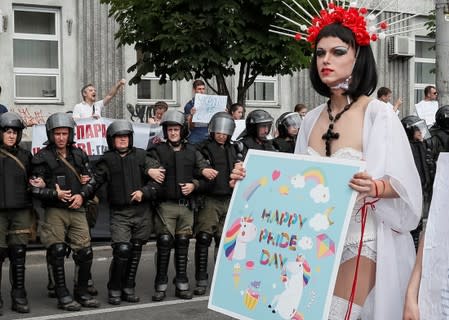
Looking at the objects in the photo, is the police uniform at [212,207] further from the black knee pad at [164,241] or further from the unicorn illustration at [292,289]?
the unicorn illustration at [292,289]

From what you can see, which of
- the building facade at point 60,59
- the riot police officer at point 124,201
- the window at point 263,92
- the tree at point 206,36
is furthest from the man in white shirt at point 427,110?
the riot police officer at point 124,201

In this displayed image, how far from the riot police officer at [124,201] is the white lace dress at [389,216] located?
13.6 ft

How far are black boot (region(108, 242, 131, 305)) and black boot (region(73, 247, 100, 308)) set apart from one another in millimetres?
172

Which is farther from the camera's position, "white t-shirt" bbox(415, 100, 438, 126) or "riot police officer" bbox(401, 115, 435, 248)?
"white t-shirt" bbox(415, 100, 438, 126)

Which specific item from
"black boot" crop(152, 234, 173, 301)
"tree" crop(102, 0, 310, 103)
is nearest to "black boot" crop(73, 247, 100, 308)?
"black boot" crop(152, 234, 173, 301)

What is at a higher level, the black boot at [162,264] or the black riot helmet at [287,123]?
the black riot helmet at [287,123]

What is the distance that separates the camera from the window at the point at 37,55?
1370cm

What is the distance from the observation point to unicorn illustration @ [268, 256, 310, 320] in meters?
3.12

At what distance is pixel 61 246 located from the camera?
22.9 feet

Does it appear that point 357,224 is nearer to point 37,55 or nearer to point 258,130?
point 258,130

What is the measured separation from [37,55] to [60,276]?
25.7ft

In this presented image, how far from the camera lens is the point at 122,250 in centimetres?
716

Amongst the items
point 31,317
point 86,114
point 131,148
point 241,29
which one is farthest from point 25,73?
point 31,317

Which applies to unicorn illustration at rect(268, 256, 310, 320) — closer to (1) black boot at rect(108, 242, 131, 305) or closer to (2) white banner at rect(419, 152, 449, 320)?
(2) white banner at rect(419, 152, 449, 320)
